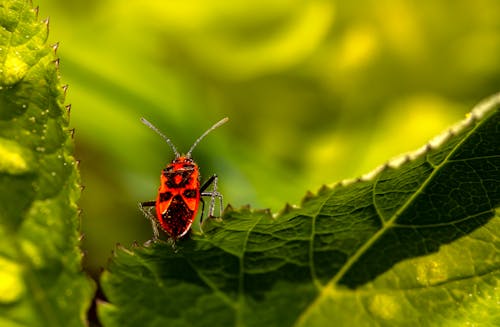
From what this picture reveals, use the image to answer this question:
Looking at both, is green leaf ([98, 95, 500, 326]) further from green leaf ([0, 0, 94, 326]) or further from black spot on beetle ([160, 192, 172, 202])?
black spot on beetle ([160, 192, 172, 202])

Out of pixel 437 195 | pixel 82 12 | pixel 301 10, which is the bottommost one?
pixel 437 195

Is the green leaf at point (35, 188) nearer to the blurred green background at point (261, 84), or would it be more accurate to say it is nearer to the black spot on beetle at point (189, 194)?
the black spot on beetle at point (189, 194)

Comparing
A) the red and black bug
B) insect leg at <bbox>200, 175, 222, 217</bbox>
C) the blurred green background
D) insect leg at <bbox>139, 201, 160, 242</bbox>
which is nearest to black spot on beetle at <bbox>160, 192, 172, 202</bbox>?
the red and black bug

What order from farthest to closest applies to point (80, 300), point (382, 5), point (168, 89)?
point (168, 89) → point (382, 5) → point (80, 300)

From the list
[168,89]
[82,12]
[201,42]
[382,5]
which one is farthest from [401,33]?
[82,12]

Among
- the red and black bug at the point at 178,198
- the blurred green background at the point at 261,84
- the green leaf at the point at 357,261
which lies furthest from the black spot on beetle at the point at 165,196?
the green leaf at the point at 357,261

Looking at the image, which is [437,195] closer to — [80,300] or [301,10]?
[80,300]

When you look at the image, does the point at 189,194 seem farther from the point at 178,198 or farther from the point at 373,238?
the point at 373,238
